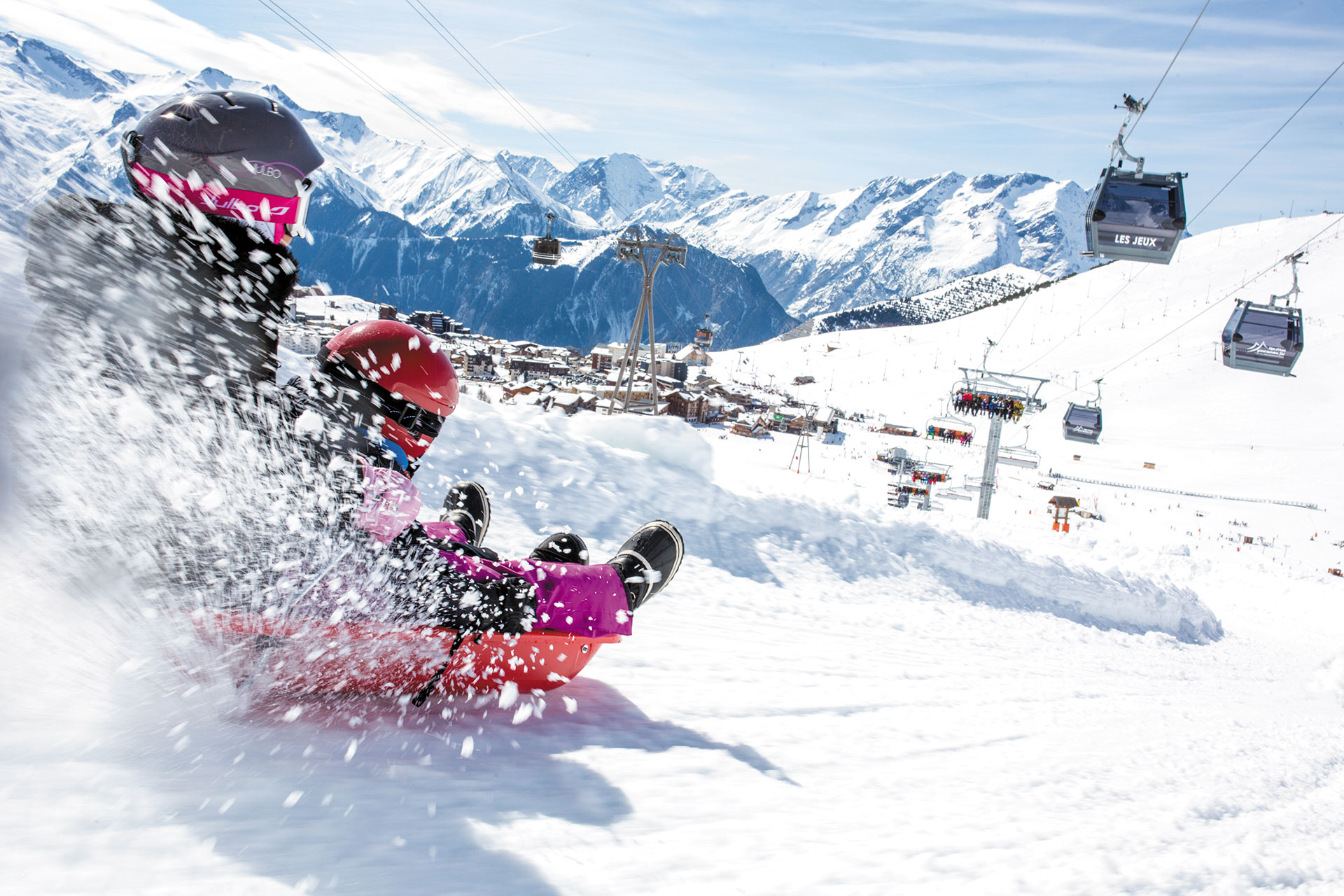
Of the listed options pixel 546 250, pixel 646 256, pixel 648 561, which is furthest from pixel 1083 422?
pixel 648 561

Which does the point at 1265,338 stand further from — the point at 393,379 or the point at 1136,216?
the point at 393,379

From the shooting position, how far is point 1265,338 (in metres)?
20.0

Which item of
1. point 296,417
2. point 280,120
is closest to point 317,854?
point 296,417

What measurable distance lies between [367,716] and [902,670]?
178 inches

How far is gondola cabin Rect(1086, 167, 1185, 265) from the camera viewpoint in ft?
51.0

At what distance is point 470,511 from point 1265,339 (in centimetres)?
2407

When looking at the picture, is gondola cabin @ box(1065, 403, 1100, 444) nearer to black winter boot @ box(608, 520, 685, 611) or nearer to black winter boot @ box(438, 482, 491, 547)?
black winter boot @ box(608, 520, 685, 611)

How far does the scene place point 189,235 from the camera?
2672 millimetres

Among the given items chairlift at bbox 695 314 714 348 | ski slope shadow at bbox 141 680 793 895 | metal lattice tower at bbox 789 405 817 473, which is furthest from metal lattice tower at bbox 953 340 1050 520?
ski slope shadow at bbox 141 680 793 895

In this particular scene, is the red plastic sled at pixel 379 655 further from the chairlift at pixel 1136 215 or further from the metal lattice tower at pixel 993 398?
the metal lattice tower at pixel 993 398

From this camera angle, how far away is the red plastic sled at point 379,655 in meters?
2.81

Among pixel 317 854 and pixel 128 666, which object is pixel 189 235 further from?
pixel 317 854

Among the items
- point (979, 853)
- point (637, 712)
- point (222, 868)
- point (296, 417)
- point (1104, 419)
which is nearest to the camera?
point (222, 868)

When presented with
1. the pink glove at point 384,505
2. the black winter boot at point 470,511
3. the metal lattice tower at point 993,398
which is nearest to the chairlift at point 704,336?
the metal lattice tower at point 993,398
